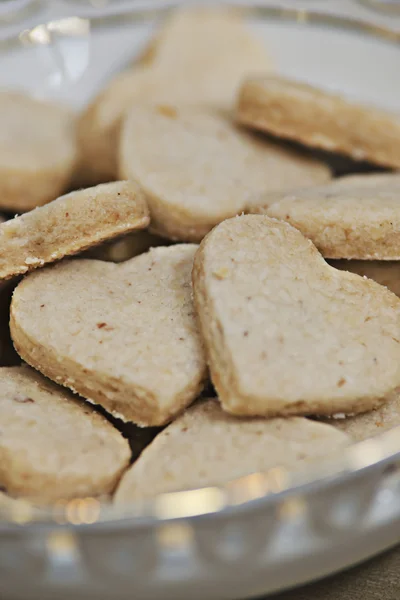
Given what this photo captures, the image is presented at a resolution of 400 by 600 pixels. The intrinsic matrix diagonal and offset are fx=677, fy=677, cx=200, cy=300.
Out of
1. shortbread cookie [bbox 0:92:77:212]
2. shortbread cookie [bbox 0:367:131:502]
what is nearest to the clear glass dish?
shortbread cookie [bbox 0:367:131:502]

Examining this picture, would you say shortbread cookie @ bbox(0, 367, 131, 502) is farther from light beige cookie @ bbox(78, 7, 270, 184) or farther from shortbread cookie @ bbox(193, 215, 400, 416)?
light beige cookie @ bbox(78, 7, 270, 184)

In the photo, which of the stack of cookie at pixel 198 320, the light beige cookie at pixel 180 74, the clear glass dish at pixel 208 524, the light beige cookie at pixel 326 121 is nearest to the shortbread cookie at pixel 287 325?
the stack of cookie at pixel 198 320

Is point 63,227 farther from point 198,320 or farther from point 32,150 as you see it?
point 32,150

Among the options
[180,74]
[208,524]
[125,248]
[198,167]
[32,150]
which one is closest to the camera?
[208,524]

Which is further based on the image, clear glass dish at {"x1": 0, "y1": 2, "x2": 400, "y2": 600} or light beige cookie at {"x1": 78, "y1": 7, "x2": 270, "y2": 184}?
light beige cookie at {"x1": 78, "y1": 7, "x2": 270, "y2": 184}

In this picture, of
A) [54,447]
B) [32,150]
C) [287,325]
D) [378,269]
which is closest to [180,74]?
[32,150]

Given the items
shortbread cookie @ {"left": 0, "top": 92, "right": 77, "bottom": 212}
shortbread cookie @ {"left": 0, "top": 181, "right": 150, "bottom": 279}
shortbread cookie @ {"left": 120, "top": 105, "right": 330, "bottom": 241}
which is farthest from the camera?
shortbread cookie @ {"left": 0, "top": 92, "right": 77, "bottom": 212}
